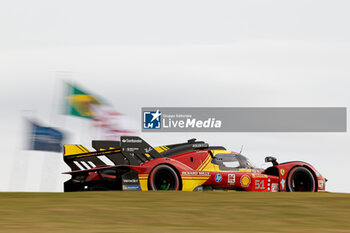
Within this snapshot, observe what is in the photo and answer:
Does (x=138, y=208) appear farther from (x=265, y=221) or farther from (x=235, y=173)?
(x=235, y=173)

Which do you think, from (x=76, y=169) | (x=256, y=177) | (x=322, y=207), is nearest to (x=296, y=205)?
(x=322, y=207)

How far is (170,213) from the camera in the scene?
29.9ft

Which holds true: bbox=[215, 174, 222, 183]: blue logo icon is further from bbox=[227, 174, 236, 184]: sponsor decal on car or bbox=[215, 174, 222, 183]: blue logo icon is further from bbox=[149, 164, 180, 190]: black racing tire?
bbox=[149, 164, 180, 190]: black racing tire

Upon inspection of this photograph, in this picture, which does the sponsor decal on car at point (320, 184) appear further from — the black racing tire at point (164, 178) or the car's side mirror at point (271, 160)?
the black racing tire at point (164, 178)

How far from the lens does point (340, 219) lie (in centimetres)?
894

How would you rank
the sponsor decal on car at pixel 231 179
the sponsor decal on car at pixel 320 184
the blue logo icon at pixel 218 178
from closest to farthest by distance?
1. the blue logo icon at pixel 218 178
2. the sponsor decal on car at pixel 231 179
3. the sponsor decal on car at pixel 320 184

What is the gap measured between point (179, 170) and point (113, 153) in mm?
1901

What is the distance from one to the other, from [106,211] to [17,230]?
2.03 m

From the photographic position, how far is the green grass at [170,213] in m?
7.87

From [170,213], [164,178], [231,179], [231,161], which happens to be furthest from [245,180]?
[170,213]

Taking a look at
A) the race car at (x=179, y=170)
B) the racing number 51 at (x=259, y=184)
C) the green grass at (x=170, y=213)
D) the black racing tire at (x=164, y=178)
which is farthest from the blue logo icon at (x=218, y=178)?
the green grass at (x=170, y=213)

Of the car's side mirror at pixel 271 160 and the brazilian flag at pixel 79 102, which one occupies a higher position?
the brazilian flag at pixel 79 102

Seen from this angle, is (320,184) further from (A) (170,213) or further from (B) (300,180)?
(A) (170,213)

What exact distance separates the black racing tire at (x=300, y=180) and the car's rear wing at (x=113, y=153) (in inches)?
153
